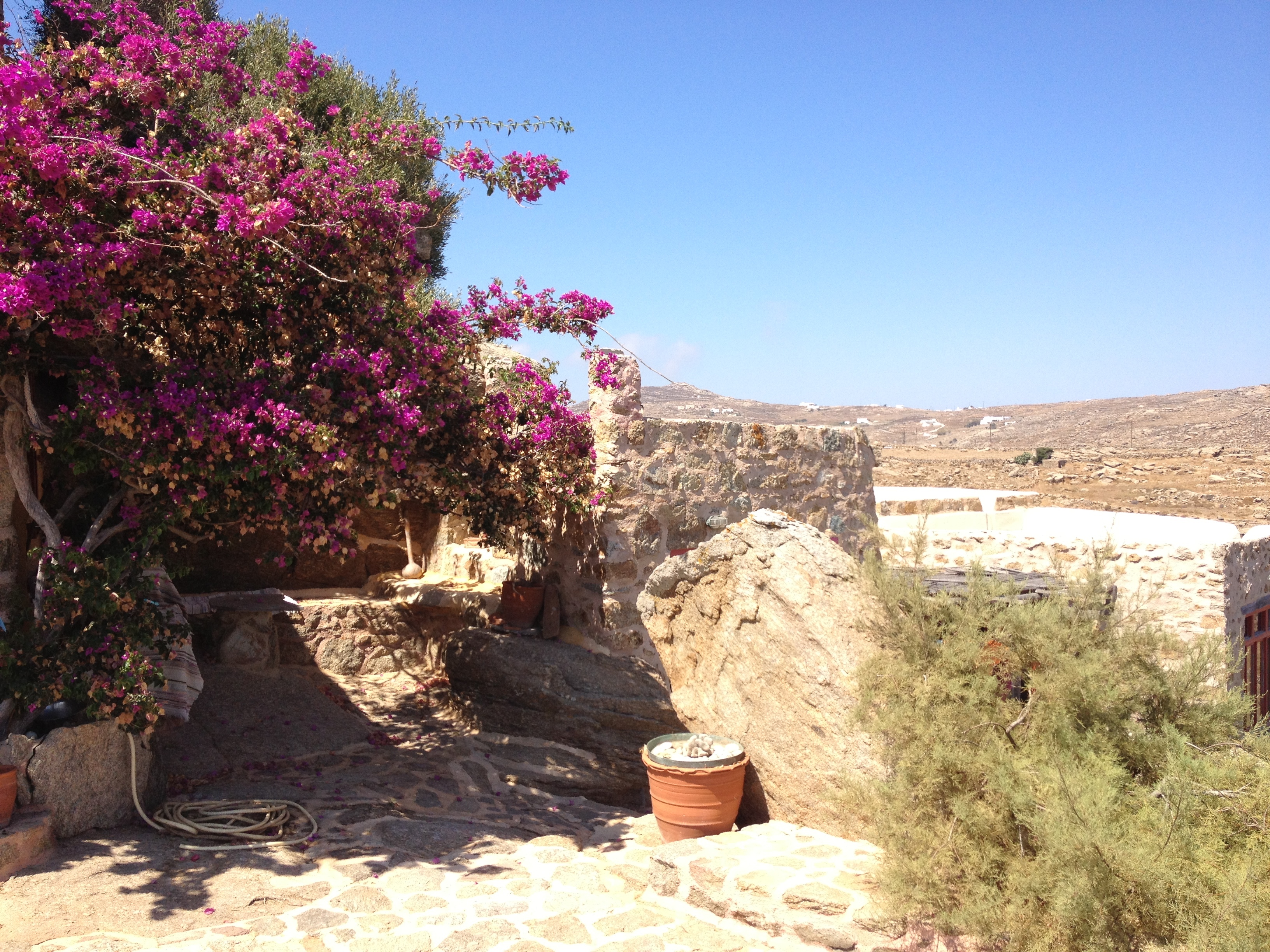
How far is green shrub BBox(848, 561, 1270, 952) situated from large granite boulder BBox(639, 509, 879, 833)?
511mm

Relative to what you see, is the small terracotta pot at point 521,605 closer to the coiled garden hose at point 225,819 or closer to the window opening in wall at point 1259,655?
the coiled garden hose at point 225,819

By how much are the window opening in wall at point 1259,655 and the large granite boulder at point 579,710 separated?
Result: 184 inches

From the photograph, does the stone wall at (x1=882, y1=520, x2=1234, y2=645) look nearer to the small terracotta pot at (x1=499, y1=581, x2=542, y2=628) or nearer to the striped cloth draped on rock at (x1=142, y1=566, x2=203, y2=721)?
the small terracotta pot at (x1=499, y1=581, x2=542, y2=628)

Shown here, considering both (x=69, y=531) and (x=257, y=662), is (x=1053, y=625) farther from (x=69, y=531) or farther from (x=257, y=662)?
(x=257, y=662)

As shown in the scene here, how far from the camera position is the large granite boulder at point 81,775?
4.64 metres

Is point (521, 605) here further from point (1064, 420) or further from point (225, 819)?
point (1064, 420)

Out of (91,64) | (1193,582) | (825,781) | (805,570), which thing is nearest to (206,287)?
(91,64)

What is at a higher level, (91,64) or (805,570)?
(91,64)

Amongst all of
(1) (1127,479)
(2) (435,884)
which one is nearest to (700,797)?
(2) (435,884)

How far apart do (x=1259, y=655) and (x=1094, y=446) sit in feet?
91.9

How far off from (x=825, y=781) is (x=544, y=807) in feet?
8.29

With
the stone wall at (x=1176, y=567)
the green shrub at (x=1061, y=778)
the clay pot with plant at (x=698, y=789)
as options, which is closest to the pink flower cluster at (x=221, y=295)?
the clay pot with plant at (x=698, y=789)

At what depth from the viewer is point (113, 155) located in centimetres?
487

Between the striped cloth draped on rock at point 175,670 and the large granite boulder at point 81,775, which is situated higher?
the striped cloth draped on rock at point 175,670
